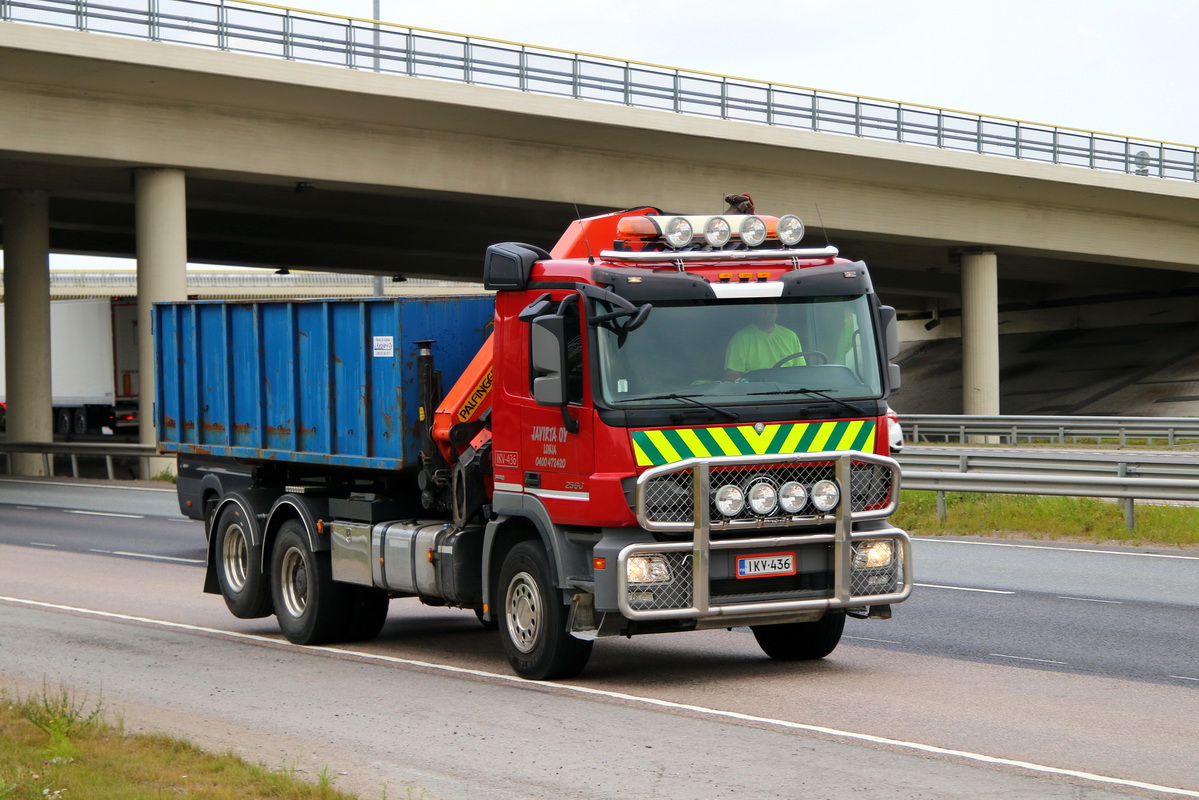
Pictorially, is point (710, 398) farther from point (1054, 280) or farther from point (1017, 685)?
point (1054, 280)

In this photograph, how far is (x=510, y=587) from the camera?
970cm

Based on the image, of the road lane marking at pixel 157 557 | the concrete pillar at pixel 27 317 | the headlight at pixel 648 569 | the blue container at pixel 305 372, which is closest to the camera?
the headlight at pixel 648 569

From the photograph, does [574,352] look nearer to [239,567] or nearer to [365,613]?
[365,613]

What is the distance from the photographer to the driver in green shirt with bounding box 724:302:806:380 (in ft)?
30.4

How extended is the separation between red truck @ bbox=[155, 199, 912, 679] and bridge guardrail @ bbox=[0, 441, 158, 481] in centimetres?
2283

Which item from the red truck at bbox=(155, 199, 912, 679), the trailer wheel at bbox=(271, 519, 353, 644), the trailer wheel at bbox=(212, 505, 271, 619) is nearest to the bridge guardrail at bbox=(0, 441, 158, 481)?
the trailer wheel at bbox=(212, 505, 271, 619)

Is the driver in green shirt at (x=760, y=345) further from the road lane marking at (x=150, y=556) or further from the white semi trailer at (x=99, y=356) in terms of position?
the white semi trailer at (x=99, y=356)

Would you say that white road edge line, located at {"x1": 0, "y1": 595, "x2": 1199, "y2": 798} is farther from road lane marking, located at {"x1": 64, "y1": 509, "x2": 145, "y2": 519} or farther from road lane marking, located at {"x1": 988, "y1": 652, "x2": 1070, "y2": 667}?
road lane marking, located at {"x1": 64, "y1": 509, "x2": 145, "y2": 519}

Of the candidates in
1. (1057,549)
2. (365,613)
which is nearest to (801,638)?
(365,613)

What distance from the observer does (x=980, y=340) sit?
47250 millimetres

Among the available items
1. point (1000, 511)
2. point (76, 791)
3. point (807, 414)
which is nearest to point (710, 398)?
point (807, 414)

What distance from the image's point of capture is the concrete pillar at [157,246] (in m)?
31.7

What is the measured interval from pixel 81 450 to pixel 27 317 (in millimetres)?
3780

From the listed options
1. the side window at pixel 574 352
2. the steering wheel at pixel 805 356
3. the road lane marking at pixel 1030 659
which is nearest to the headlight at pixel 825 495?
the steering wheel at pixel 805 356
